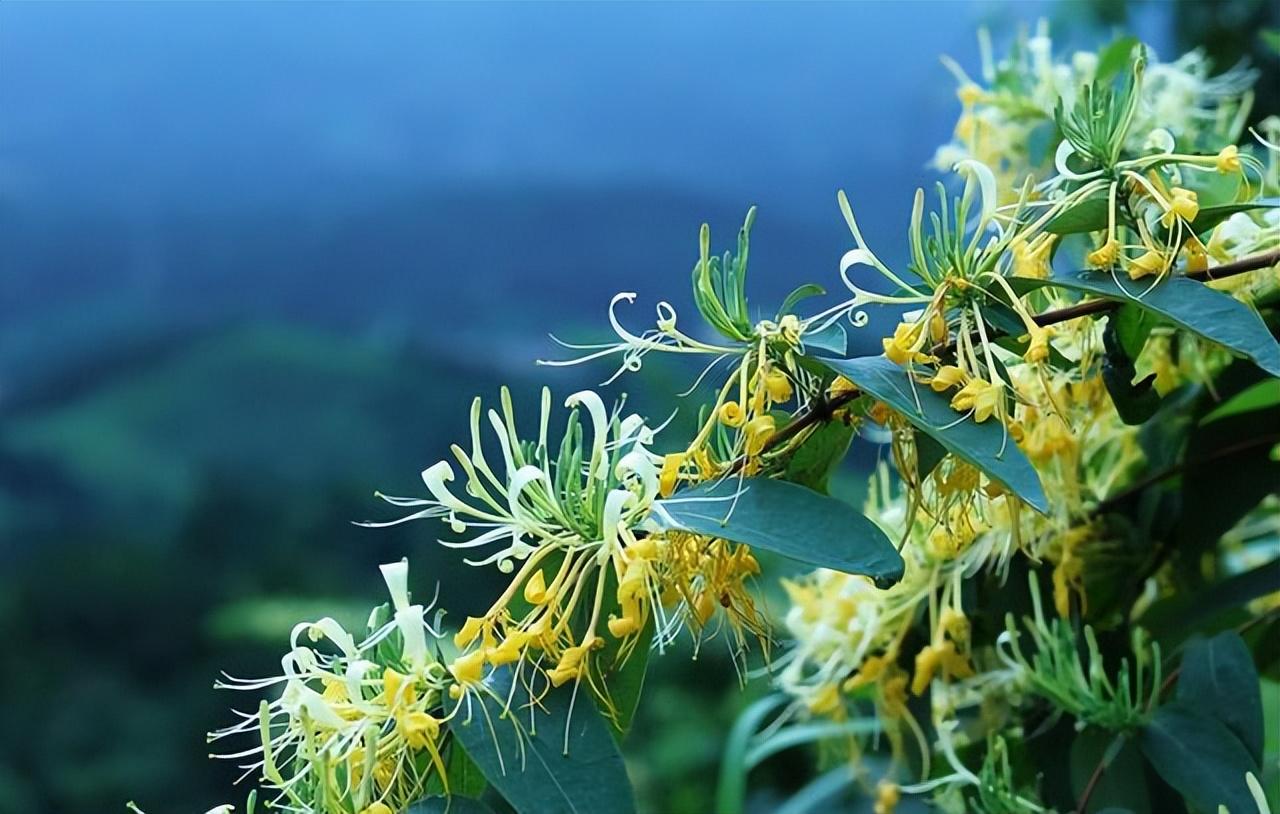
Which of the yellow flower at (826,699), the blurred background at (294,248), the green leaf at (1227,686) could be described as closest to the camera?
the green leaf at (1227,686)

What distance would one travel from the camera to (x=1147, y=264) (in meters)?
0.30

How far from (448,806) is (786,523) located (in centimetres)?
10

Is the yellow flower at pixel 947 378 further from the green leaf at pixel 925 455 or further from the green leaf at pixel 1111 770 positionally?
the green leaf at pixel 1111 770

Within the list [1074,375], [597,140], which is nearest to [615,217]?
[597,140]

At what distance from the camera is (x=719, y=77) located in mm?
1055

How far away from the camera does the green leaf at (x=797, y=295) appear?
0.30 m

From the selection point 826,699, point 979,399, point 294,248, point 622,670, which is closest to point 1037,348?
point 979,399

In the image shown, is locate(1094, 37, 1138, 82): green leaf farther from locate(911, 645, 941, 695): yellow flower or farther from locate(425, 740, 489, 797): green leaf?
locate(425, 740, 489, 797): green leaf

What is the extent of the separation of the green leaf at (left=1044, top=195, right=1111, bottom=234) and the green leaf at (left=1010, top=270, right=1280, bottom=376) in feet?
0.04

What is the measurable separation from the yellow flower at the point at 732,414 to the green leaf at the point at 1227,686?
19 centimetres

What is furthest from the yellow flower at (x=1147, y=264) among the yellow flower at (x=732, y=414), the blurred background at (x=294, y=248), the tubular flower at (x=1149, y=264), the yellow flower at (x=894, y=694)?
the blurred background at (x=294, y=248)

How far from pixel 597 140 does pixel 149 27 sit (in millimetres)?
373

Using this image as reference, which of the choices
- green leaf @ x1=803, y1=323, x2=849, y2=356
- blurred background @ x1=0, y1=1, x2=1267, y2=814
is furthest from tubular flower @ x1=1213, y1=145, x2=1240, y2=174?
blurred background @ x1=0, y1=1, x2=1267, y2=814

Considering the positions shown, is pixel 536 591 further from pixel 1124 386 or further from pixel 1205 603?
pixel 1205 603
